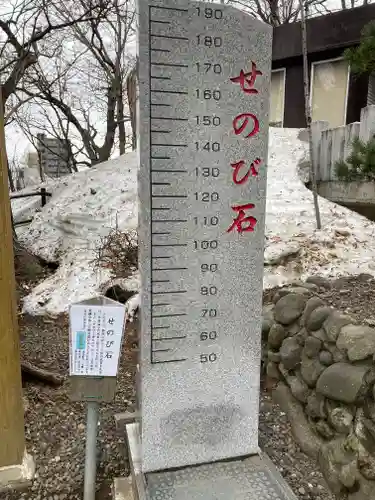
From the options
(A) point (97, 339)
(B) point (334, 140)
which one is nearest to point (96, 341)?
(A) point (97, 339)

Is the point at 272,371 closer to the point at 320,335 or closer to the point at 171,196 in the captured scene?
the point at 320,335

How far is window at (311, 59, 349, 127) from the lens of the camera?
10.3 meters

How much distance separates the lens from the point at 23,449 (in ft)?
7.82

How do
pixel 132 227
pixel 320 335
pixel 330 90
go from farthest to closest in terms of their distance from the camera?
pixel 330 90 → pixel 132 227 → pixel 320 335

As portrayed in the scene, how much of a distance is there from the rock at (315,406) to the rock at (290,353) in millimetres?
289

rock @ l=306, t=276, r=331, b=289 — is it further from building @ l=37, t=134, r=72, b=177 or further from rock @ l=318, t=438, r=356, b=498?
building @ l=37, t=134, r=72, b=177

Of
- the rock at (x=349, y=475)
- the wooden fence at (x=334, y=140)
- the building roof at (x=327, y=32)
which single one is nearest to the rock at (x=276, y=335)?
the rock at (x=349, y=475)

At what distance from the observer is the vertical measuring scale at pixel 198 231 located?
1.81 meters

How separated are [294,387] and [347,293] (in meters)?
1.17

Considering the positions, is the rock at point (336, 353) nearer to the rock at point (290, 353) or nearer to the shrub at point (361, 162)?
the rock at point (290, 353)

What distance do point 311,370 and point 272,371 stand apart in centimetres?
57

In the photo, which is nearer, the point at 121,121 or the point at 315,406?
the point at 315,406

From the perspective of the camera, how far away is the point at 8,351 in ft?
7.23

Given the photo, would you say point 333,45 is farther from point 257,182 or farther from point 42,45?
point 257,182
